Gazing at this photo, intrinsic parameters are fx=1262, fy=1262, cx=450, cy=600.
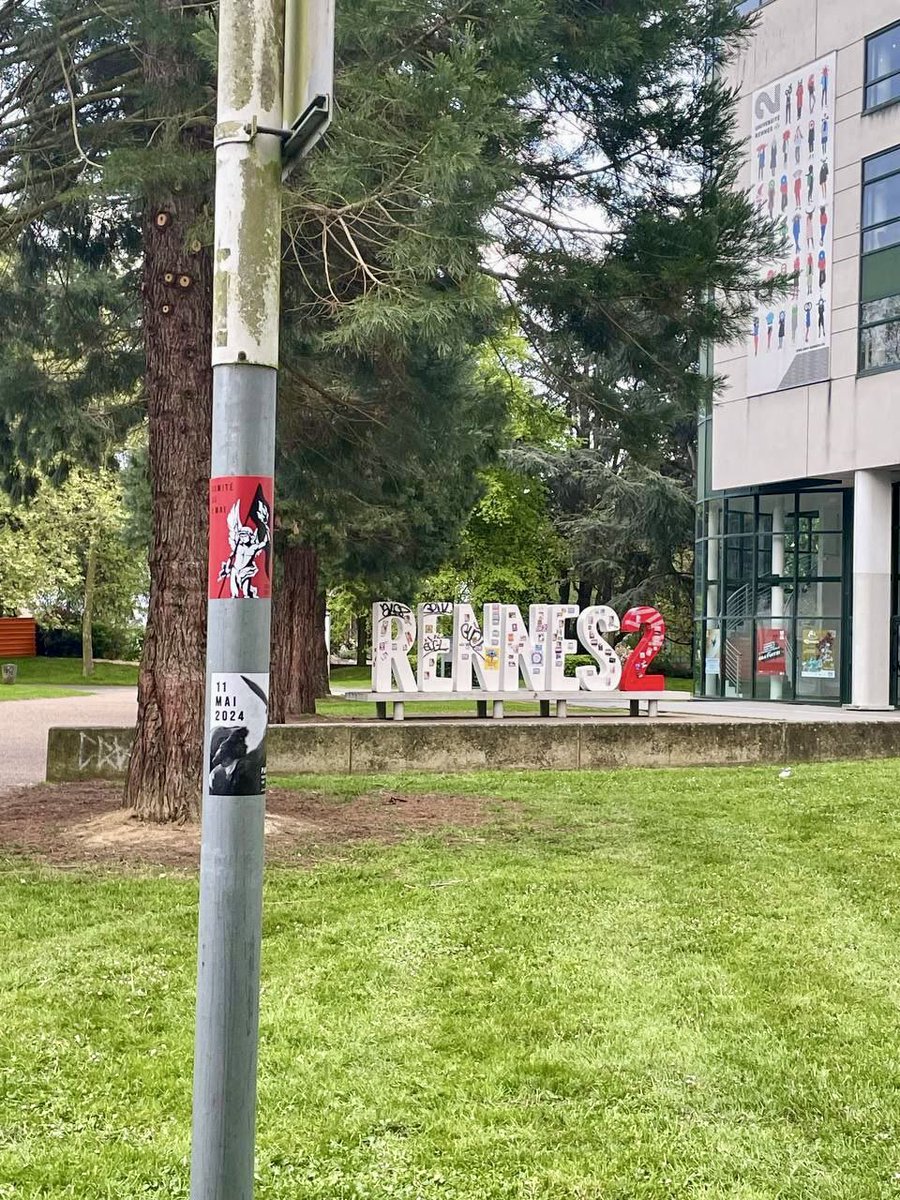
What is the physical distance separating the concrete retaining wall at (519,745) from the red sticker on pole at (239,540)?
34.6 feet

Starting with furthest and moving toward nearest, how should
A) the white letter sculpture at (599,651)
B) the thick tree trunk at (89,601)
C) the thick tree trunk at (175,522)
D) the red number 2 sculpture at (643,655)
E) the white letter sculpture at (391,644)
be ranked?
the thick tree trunk at (89,601) → the red number 2 sculpture at (643,655) → the white letter sculpture at (599,651) → the white letter sculpture at (391,644) → the thick tree trunk at (175,522)

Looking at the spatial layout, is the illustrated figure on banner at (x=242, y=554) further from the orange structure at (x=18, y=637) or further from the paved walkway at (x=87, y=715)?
the orange structure at (x=18, y=637)

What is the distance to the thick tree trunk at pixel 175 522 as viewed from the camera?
30.0 feet

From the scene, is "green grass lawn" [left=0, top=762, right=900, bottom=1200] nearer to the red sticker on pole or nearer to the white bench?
the red sticker on pole

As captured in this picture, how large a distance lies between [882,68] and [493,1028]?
2597 cm

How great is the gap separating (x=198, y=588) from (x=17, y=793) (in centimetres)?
370

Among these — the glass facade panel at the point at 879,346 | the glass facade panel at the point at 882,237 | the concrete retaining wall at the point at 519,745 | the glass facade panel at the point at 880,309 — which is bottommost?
the concrete retaining wall at the point at 519,745

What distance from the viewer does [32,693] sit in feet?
107

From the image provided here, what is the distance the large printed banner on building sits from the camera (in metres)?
26.9

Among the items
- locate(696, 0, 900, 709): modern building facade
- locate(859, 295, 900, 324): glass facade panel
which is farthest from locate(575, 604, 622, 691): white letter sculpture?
locate(859, 295, 900, 324): glass facade panel

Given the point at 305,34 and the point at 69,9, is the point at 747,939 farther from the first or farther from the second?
the point at 69,9

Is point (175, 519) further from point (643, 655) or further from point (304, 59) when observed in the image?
point (643, 655)

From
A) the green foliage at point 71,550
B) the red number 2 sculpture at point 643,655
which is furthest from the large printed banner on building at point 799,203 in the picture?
the green foliage at point 71,550

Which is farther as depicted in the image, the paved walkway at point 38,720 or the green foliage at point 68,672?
the green foliage at point 68,672
